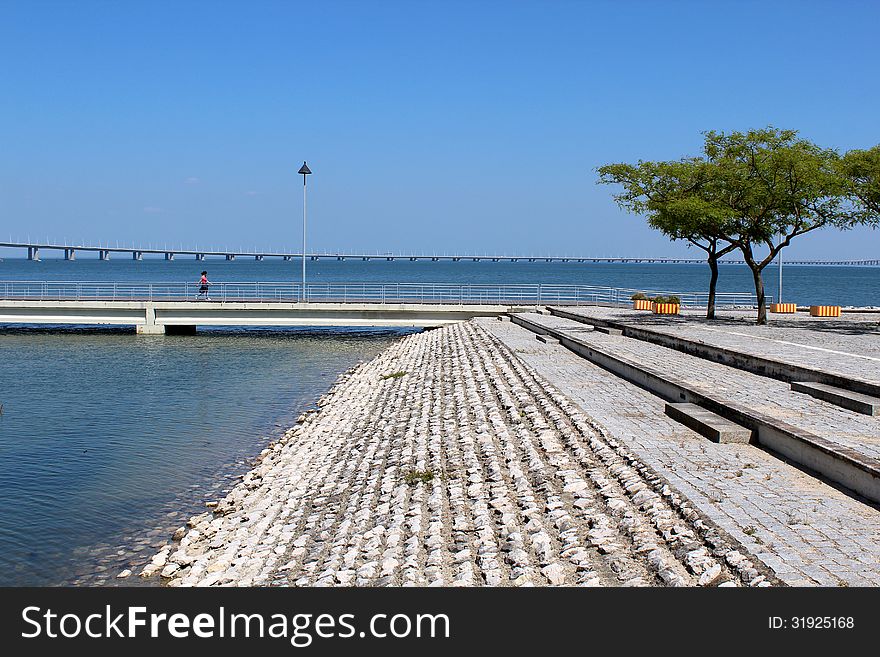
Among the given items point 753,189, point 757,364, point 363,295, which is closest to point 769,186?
point 753,189

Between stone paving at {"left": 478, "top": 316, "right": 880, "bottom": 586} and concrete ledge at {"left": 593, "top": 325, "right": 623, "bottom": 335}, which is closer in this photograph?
stone paving at {"left": 478, "top": 316, "right": 880, "bottom": 586}

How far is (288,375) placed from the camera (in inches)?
1163

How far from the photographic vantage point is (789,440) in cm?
967

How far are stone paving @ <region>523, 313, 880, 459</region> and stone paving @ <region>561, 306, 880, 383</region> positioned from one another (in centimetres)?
97

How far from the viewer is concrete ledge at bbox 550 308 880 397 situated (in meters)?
13.2

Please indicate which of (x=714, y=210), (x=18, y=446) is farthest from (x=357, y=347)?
(x=18, y=446)

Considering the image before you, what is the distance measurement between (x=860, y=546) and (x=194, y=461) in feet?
39.0

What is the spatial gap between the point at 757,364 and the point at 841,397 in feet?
14.8

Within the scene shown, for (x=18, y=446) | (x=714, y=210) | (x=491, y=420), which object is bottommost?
(x=18, y=446)

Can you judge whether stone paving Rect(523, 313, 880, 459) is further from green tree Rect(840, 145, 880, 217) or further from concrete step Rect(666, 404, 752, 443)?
green tree Rect(840, 145, 880, 217)

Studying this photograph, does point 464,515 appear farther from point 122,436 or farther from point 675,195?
point 675,195

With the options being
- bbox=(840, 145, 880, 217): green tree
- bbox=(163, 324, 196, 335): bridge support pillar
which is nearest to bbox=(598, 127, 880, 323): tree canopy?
bbox=(840, 145, 880, 217): green tree
